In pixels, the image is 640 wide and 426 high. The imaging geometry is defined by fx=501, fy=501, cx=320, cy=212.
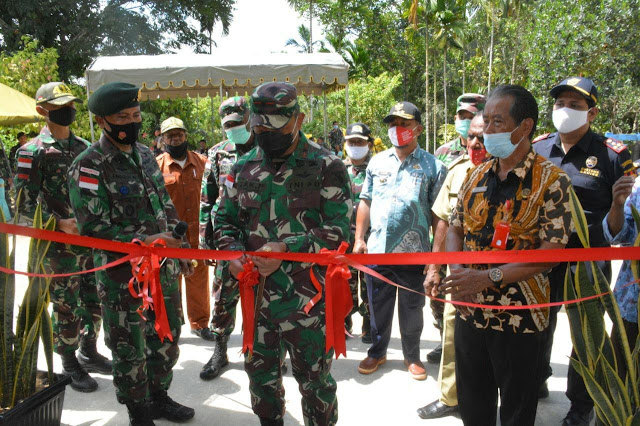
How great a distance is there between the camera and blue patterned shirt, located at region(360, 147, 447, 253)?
12.3ft

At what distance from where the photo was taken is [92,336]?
407 cm

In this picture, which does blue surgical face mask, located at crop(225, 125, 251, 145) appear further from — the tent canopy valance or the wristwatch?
the tent canopy valance

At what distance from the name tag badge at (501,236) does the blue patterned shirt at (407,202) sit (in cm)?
156

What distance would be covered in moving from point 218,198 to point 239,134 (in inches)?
20.5

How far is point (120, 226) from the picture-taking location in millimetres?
2945

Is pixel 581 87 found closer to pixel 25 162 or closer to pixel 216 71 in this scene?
pixel 25 162

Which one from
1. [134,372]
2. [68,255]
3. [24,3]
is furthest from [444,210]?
[24,3]

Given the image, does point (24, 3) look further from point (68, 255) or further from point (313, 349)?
point (313, 349)

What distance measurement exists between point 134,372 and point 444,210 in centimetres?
213

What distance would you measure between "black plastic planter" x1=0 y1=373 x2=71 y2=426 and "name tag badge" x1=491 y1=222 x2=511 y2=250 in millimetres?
2409

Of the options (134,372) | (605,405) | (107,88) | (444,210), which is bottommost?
(134,372)

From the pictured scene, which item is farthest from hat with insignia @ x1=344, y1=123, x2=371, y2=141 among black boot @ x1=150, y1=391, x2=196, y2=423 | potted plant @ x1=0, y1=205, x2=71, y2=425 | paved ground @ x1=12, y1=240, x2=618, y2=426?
potted plant @ x1=0, y1=205, x2=71, y2=425

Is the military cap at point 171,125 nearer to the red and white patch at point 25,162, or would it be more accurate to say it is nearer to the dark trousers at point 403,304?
the red and white patch at point 25,162

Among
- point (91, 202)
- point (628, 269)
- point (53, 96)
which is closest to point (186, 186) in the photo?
point (53, 96)
